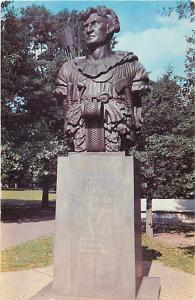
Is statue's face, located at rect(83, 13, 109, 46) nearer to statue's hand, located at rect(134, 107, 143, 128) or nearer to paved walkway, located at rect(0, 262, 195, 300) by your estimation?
statue's hand, located at rect(134, 107, 143, 128)

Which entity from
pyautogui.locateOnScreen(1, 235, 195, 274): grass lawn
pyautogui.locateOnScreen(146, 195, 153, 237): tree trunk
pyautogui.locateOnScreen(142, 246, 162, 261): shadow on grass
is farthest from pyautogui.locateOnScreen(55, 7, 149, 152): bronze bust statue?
pyautogui.locateOnScreen(146, 195, 153, 237): tree trunk

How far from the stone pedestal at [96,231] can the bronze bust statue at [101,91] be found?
45 centimetres

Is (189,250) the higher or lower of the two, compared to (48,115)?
lower

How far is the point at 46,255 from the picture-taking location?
11.6 metres

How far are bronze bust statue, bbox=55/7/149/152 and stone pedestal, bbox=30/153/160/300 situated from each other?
45 centimetres

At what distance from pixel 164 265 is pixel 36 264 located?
3.10 metres

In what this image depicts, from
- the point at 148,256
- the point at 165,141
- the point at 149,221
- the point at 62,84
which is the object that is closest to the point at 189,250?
the point at 148,256

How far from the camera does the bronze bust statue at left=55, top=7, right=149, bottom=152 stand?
6934 mm

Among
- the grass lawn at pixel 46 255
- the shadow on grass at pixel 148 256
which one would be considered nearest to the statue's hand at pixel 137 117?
the shadow on grass at pixel 148 256

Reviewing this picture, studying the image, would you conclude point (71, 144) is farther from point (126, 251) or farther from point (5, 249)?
point (5, 249)

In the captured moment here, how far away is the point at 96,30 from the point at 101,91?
1.12 meters

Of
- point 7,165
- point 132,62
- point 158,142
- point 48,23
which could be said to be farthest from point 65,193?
point 48,23

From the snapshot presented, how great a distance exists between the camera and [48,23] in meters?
28.4

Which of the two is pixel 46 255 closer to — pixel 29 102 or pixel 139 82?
pixel 139 82
